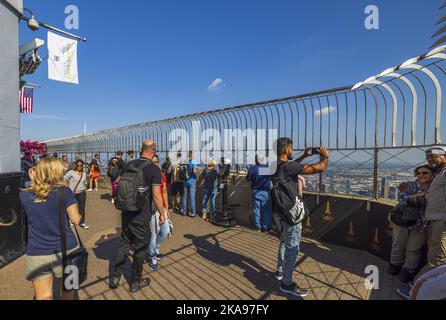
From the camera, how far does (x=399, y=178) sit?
3982 mm

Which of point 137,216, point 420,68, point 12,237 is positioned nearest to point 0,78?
point 12,237

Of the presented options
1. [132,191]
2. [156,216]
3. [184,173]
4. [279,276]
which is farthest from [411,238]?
[184,173]

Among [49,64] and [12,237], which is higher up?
[49,64]

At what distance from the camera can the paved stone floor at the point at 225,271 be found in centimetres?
301

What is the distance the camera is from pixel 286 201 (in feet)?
9.39

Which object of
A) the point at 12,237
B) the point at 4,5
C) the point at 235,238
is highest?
the point at 4,5

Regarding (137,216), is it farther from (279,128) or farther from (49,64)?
(49,64)

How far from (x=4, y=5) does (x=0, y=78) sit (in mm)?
1222

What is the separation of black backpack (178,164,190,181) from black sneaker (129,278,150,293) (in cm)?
375

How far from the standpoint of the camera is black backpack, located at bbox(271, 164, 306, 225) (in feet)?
9.34

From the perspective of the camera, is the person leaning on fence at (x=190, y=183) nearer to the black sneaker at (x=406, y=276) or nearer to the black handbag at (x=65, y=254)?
the black handbag at (x=65, y=254)

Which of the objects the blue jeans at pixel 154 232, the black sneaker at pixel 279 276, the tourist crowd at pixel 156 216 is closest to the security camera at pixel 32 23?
the tourist crowd at pixel 156 216

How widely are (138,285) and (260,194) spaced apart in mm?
3204

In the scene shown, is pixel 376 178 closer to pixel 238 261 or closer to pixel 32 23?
pixel 238 261
